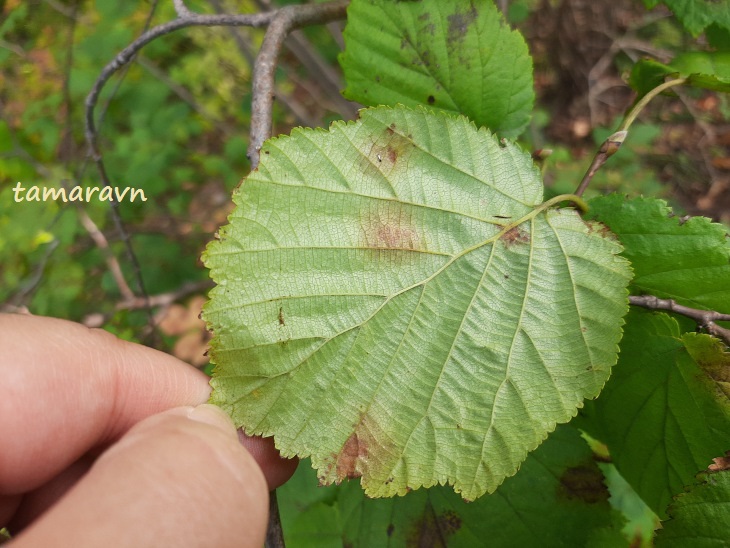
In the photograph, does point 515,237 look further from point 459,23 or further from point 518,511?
point 518,511

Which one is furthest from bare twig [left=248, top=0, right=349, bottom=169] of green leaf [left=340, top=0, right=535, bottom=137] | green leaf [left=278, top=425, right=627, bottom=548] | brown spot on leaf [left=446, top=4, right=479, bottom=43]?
green leaf [left=278, top=425, right=627, bottom=548]

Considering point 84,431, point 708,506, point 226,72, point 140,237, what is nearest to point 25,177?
point 140,237

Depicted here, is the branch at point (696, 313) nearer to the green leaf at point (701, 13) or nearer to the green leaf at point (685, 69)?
the green leaf at point (685, 69)

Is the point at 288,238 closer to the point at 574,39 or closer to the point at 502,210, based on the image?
the point at 502,210

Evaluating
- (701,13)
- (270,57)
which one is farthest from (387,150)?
(701,13)

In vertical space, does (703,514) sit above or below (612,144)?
below

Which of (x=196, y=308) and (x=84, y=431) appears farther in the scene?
(x=196, y=308)

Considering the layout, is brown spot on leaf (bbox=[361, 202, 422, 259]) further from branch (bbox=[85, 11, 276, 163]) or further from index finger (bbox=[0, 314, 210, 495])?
branch (bbox=[85, 11, 276, 163])
